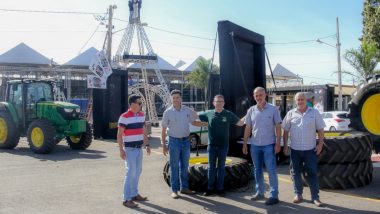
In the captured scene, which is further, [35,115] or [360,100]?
[35,115]

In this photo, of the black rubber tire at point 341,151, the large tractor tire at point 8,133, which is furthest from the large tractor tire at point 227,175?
the large tractor tire at point 8,133

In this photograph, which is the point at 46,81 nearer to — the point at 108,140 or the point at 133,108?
the point at 108,140

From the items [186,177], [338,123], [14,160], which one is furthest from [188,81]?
[186,177]

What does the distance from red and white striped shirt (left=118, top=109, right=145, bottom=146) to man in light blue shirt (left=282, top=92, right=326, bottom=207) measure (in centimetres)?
231

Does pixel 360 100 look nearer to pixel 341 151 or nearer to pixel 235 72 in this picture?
pixel 341 151

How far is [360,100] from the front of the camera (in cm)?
920

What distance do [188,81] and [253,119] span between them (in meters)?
43.4

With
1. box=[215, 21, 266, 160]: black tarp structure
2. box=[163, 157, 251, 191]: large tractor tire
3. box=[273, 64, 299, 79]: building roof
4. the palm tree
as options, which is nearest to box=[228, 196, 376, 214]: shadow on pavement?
box=[163, 157, 251, 191]: large tractor tire

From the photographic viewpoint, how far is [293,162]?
269 inches

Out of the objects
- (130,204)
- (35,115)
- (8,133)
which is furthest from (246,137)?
(8,133)

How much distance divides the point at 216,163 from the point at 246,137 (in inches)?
28.9

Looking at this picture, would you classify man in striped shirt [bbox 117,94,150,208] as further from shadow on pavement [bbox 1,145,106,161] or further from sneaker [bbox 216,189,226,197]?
shadow on pavement [bbox 1,145,106,161]

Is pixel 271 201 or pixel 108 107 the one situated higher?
pixel 108 107

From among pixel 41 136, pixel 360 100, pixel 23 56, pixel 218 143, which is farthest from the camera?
pixel 23 56
